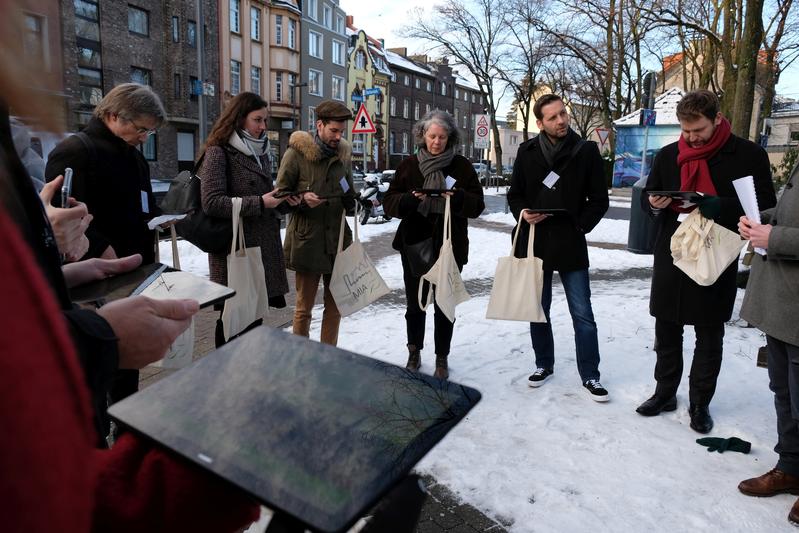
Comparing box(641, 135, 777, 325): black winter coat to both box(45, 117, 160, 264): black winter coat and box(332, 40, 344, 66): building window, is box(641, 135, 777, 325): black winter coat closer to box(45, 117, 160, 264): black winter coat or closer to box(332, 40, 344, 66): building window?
box(45, 117, 160, 264): black winter coat

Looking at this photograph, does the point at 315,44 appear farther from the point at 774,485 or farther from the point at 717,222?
the point at 774,485

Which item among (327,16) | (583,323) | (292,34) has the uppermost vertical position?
(327,16)

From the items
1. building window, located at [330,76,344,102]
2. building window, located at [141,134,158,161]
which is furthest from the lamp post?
building window, located at [141,134,158,161]

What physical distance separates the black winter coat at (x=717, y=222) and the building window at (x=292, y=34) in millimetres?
42923

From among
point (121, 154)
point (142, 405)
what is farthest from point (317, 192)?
point (142, 405)

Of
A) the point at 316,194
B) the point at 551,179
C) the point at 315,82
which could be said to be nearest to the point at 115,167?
the point at 316,194

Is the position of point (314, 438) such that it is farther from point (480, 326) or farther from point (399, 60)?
point (399, 60)

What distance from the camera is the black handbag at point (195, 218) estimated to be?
12.6 ft

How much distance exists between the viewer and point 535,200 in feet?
14.3

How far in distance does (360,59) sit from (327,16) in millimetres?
9015

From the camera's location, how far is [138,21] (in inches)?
1197

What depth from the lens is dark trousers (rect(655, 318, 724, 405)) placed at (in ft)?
11.9

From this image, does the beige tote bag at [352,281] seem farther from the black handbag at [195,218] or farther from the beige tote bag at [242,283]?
the black handbag at [195,218]

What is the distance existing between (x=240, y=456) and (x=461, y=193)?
12.1ft
